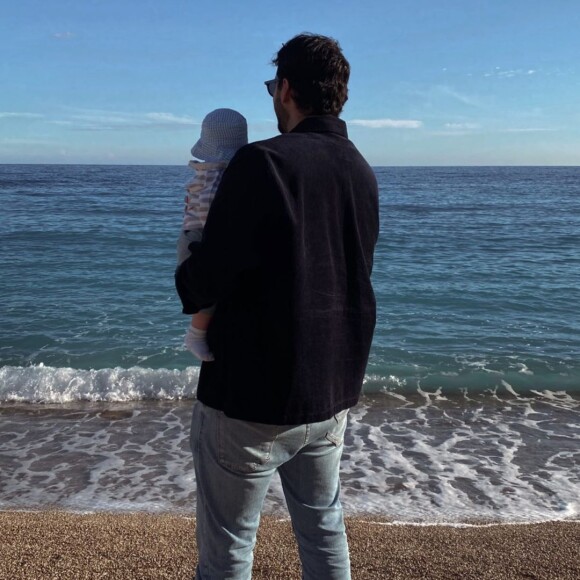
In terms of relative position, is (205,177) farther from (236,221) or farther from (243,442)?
(243,442)

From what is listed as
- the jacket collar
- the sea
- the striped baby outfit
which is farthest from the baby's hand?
the sea

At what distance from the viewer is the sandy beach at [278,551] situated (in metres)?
3.24

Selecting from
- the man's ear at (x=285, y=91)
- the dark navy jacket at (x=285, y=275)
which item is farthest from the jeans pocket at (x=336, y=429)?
the man's ear at (x=285, y=91)

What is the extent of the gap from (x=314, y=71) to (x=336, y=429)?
1.03m

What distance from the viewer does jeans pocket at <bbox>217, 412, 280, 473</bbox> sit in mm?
1819

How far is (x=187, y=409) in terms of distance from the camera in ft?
25.0

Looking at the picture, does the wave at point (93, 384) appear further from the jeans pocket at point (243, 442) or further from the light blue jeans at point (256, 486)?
the jeans pocket at point (243, 442)

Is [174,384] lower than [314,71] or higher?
lower

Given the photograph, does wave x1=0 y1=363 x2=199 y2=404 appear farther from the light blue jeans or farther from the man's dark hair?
the man's dark hair

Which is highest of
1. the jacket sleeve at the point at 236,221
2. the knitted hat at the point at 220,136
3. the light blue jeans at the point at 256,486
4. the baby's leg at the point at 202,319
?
the knitted hat at the point at 220,136

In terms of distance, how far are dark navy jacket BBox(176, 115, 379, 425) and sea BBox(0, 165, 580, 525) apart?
327 cm

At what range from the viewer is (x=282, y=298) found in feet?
5.66

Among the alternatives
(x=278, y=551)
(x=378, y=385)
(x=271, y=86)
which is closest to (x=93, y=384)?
(x=378, y=385)

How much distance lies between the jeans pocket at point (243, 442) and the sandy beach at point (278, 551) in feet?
5.29
